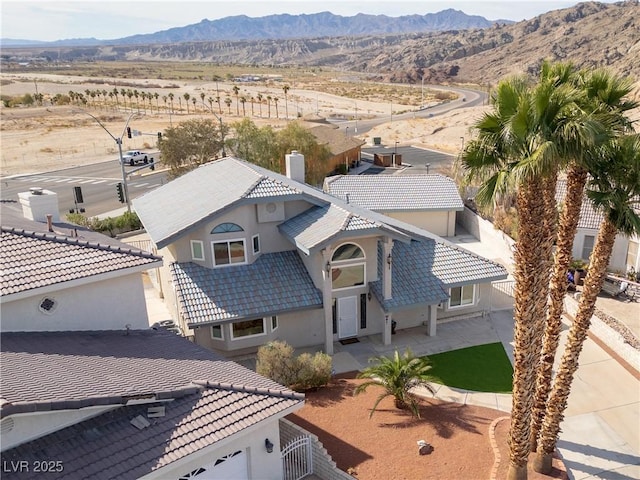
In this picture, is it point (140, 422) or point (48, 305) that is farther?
point (48, 305)

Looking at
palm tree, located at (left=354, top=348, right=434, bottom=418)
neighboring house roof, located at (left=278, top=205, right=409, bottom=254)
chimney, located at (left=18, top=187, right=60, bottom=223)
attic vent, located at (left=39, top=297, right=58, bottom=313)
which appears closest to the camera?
attic vent, located at (left=39, top=297, right=58, bottom=313)

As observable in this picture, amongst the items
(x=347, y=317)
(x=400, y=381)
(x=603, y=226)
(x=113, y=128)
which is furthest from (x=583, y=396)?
(x=113, y=128)

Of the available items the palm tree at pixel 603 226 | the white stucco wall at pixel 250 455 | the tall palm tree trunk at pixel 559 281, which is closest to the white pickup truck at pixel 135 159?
the white stucco wall at pixel 250 455

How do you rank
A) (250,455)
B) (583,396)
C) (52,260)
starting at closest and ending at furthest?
(250,455), (52,260), (583,396)

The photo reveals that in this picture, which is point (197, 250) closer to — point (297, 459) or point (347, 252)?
point (347, 252)

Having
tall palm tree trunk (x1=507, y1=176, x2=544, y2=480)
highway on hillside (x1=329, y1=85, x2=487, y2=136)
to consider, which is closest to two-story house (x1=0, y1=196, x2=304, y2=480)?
tall palm tree trunk (x1=507, y1=176, x2=544, y2=480)

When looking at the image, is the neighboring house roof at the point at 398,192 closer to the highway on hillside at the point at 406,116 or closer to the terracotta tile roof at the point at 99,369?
the terracotta tile roof at the point at 99,369

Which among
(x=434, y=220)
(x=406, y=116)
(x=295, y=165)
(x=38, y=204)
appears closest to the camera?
(x=38, y=204)

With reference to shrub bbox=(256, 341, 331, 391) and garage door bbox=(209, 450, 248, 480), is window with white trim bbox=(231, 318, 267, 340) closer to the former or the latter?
shrub bbox=(256, 341, 331, 391)
